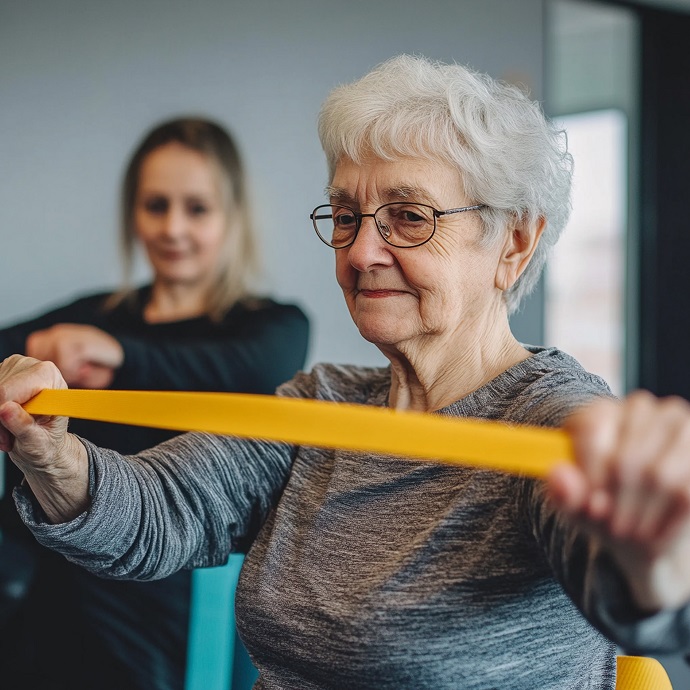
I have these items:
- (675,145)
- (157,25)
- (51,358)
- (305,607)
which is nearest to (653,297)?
(675,145)

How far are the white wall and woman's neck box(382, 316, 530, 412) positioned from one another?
1.18 meters

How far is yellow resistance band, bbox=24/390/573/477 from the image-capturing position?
0.66 metres

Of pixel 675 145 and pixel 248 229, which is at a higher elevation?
pixel 675 145

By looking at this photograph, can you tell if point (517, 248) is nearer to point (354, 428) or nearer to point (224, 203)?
point (354, 428)

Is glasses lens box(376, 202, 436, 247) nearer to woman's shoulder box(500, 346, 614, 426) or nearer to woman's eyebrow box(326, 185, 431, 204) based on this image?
woman's eyebrow box(326, 185, 431, 204)

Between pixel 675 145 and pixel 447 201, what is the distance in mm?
2902

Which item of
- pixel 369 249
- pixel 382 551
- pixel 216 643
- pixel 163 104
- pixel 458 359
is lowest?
pixel 216 643

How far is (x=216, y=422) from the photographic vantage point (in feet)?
2.81

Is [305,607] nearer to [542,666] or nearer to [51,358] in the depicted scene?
[542,666]

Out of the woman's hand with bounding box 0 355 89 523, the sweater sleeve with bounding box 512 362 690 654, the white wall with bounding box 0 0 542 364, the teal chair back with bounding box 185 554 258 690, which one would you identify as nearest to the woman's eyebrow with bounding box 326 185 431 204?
the sweater sleeve with bounding box 512 362 690 654

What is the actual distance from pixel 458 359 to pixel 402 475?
20 cm

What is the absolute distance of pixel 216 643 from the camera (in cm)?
150

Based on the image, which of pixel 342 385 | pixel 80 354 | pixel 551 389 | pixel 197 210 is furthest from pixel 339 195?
pixel 197 210

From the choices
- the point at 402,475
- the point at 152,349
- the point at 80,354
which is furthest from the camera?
the point at 152,349
